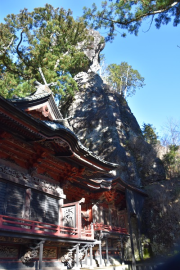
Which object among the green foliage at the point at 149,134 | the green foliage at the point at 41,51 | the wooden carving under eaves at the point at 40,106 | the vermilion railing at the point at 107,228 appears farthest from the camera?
the green foliage at the point at 149,134

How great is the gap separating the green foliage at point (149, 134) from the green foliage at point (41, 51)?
11923 mm

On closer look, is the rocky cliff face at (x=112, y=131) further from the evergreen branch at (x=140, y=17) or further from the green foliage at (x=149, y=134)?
the evergreen branch at (x=140, y=17)

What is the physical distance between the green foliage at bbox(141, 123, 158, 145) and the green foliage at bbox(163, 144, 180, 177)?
349cm

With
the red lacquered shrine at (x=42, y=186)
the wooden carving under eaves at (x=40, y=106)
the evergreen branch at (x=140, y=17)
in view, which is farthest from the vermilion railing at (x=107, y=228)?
the evergreen branch at (x=140, y=17)

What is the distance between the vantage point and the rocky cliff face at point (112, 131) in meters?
23.0

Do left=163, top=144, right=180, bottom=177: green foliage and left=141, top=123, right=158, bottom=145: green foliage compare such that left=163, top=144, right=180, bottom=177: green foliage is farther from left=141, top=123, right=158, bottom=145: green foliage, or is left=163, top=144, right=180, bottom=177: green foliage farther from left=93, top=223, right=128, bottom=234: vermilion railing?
left=93, top=223, right=128, bottom=234: vermilion railing

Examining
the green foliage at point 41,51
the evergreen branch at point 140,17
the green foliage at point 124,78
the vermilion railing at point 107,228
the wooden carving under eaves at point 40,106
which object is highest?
the green foliage at point 124,78

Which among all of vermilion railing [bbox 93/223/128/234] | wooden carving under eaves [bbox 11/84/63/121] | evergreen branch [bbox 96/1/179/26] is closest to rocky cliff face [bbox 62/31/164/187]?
vermilion railing [bbox 93/223/128/234]

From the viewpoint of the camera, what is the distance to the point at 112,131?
81.8 feet

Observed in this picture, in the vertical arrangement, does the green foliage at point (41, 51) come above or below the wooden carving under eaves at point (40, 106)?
above

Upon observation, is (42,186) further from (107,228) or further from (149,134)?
(149,134)

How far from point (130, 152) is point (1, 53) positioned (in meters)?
16.1

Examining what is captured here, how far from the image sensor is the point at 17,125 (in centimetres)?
727

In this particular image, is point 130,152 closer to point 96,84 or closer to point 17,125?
point 96,84
